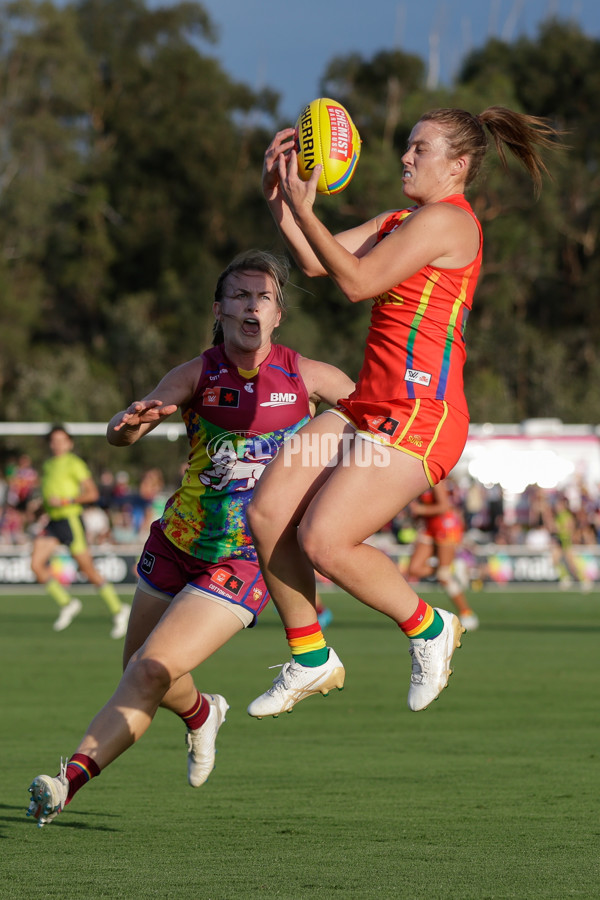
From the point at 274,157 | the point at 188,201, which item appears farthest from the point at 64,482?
the point at 188,201

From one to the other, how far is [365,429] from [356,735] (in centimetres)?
391

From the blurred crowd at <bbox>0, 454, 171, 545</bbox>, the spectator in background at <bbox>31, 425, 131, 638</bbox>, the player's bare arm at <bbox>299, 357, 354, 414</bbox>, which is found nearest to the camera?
the player's bare arm at <bbox>299, 357, 354, 414</bbox>

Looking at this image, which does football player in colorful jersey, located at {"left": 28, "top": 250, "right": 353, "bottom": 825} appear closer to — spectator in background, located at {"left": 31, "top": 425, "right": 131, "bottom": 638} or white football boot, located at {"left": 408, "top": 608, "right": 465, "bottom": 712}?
white football boot, located at {"left": 408, "top": 608, "right": 465, "bottom": 712}

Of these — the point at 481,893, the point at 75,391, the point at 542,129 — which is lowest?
the point at 75,391

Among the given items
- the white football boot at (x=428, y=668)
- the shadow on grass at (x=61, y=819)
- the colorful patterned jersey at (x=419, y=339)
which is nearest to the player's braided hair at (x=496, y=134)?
the colorful patterned jersey at (x=419, y=339)

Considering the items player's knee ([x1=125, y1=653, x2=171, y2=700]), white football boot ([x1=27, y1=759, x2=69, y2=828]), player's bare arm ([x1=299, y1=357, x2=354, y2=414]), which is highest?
player's bare arm ([x1=299, y1=357, x2=354, y2=414])

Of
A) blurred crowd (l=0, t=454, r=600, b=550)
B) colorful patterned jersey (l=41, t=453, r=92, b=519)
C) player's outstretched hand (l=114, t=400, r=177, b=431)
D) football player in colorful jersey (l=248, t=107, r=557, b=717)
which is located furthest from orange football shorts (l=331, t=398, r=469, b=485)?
blurred crowd (l=0, t=454, r=600, b=550)

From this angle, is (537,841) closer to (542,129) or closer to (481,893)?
(481,893)

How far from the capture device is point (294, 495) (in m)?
4.85

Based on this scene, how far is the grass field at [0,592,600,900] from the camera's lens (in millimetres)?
4477

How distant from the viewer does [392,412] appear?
475 centimetres

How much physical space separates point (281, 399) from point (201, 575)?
87 cm

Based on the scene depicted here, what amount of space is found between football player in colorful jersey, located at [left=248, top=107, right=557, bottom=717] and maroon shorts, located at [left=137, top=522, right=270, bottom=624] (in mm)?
368

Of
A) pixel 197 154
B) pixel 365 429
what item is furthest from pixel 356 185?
pixel 365 429
